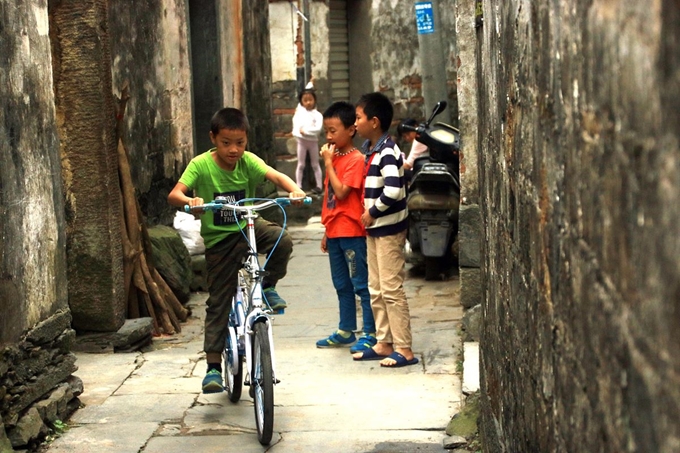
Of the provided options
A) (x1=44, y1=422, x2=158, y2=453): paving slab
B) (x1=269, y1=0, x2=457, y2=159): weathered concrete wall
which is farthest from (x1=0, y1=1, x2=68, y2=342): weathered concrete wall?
(x1=269, y1=0, x2=457, y2=159): weathered concrete wall

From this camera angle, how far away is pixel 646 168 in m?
1.43

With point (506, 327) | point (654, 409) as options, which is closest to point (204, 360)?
point (506, 327)

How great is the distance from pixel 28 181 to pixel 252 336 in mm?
1302

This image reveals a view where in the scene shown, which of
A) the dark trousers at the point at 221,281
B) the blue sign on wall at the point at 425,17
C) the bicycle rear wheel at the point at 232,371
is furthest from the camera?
the blue sign on wall at the point at 425,17

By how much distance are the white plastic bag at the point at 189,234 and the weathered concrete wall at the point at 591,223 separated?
5.94 meters

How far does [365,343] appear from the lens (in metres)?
6.81

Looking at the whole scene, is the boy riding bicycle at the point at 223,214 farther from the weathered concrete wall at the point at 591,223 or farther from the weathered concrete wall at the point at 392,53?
the weathered concrete wall at the point at 392,53

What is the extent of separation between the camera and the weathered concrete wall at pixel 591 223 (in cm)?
135

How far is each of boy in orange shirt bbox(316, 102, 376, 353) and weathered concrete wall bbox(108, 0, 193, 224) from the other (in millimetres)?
2177

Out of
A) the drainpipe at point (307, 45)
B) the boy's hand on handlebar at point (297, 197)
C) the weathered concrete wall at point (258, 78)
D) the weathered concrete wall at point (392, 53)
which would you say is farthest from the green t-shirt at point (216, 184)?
the weathered concrete wall at point (392, 53)

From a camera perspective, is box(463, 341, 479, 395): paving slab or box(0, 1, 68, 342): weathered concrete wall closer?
box(0, 1, 68, 342): weathered concrete wall

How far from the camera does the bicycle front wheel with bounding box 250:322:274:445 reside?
4859 mm

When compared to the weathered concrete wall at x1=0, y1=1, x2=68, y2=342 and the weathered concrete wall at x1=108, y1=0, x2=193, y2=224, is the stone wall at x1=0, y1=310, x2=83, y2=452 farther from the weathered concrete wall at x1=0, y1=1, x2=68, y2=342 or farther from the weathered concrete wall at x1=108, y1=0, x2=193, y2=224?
the weathered concrete wall at x1=108, y1=0, x2=193, y2=224

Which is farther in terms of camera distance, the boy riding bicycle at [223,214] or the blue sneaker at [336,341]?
the blue sneaker at [336,341]
